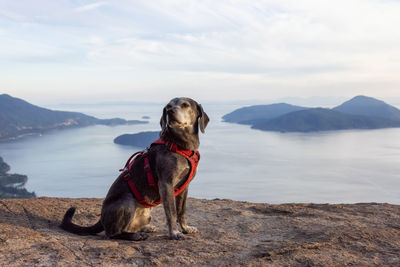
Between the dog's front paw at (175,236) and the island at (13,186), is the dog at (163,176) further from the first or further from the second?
the island at (13,186)

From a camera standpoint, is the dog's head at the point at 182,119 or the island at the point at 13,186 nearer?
the dog's head at the point at 182,119

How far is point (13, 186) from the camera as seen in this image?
60.8 m

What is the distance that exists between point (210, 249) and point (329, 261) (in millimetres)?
1233

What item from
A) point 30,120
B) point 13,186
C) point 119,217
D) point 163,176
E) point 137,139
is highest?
point 30,120

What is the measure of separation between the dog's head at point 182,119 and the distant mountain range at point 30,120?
15041cm

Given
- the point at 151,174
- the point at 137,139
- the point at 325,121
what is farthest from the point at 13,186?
the point at 325,121

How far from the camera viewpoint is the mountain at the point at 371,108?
160625mm

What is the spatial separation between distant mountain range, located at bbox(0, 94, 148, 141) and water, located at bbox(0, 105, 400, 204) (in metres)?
28.2

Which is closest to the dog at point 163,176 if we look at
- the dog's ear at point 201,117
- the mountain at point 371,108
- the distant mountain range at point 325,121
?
the dog's ear at point 201,117

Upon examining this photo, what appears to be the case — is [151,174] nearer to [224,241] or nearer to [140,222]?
[140,222]

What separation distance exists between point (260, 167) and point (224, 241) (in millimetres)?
65959

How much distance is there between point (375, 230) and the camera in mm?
4281

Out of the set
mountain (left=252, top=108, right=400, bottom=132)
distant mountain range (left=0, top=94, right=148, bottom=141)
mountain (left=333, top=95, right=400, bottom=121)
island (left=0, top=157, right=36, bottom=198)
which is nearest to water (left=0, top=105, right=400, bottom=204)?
island (left=0, top=157, right=36, bottom=198)

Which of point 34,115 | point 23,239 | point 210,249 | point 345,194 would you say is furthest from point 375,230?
point 34,115
